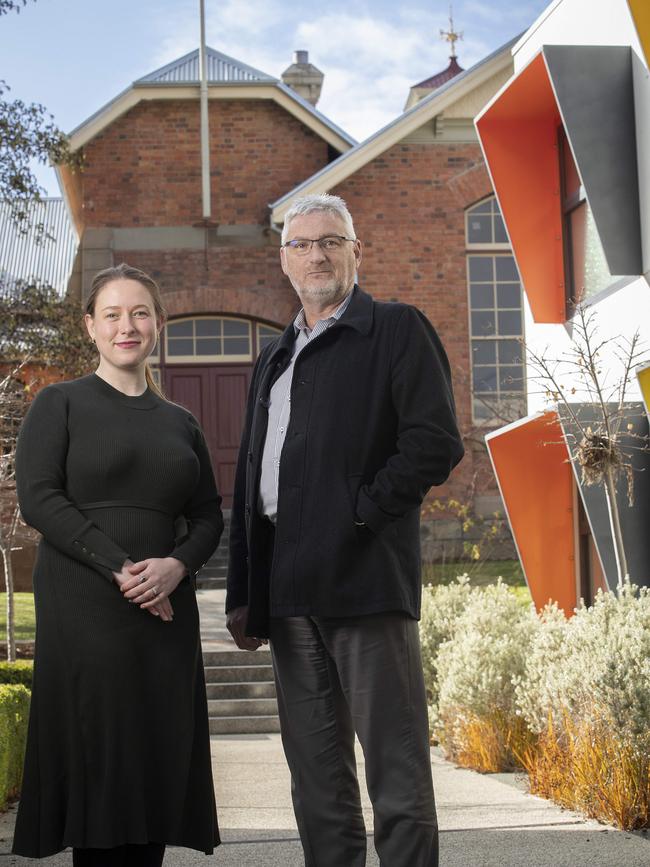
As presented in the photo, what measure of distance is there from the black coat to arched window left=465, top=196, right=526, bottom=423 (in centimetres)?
1371

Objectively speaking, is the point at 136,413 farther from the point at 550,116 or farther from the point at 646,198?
the point at 550,116

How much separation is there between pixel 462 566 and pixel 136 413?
13003 mm

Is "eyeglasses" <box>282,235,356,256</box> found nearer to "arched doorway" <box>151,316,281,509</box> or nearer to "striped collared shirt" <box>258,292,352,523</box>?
"striped collared shirt" <box>258,292,352,523</box>

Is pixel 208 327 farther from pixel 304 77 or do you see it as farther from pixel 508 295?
pixel 304 77

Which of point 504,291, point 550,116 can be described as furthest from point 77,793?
point 504,291

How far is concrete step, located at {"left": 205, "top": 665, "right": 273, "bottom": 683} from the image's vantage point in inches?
438

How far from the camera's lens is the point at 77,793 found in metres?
3.32

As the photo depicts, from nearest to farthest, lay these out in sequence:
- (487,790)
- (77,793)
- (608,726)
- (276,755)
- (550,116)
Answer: (77,793)
(608,726)
(487,790)
(276,755)
(550,116)

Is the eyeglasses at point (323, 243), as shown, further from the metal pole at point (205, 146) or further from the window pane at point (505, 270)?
the metal pole at point (205, 146)

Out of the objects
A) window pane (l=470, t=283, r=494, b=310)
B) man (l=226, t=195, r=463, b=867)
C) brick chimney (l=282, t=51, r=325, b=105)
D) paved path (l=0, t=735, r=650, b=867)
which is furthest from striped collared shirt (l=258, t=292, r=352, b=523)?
brick chimney (l=282, t=51, r=325, b=105)

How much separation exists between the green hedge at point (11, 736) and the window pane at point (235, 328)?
11.9 metres

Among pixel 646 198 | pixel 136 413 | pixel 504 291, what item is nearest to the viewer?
pixel 136 413

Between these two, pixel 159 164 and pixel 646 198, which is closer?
pixel 646 198

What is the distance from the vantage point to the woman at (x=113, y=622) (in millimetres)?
3348
